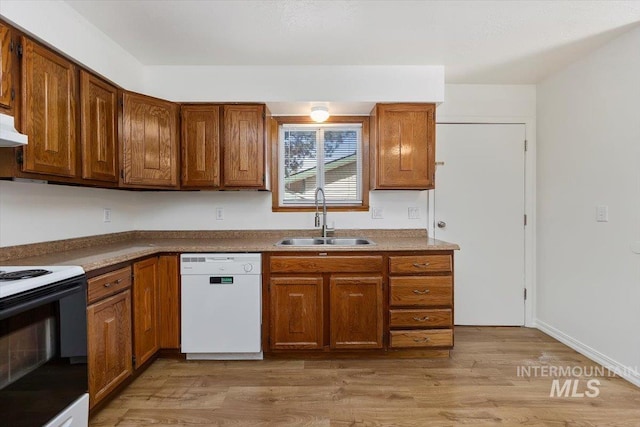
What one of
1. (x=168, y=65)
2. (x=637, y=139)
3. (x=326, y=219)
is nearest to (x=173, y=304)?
(x=326, y=219)

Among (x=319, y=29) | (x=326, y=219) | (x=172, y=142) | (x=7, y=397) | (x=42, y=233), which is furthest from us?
(x=326, y=219)

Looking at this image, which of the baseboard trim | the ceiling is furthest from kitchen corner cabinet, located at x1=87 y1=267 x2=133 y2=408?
the baseboard trim

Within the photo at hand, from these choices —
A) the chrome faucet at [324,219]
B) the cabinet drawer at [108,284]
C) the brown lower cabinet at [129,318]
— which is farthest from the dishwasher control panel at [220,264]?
the chrome faucet at [324,219]

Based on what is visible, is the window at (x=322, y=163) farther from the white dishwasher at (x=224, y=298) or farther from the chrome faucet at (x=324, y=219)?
the white dishwasher at (x=224, y=298)

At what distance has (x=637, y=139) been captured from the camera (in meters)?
2.13

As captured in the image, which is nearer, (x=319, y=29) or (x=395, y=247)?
(x=319, y=29)

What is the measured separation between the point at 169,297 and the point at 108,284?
60cm

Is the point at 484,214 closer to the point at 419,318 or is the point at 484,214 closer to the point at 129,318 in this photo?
the point at 419,318

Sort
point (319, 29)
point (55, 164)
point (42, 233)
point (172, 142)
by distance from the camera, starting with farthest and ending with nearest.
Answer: point (172, 142) < point (319, 29) < point (42, 233) < point (55, 164)

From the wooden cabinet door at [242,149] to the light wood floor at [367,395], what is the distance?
147 cm

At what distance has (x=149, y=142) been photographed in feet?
8.16

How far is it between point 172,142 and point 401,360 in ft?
8.38

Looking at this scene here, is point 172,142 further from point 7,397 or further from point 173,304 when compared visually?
point 7,397

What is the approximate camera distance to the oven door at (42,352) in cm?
120
